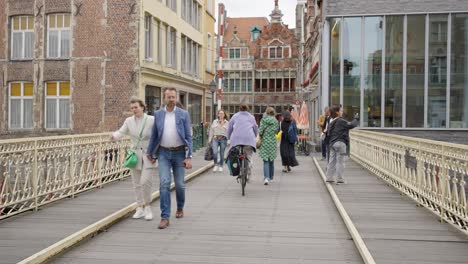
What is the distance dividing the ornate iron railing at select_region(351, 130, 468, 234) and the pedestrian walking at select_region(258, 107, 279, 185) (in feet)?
7.98

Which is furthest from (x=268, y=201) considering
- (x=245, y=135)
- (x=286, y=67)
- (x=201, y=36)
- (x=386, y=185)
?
(x=286, y=67)

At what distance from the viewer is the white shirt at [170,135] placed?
7.34 metres

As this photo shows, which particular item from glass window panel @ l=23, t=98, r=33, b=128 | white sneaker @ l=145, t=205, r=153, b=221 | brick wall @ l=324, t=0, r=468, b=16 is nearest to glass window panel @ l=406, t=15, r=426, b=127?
brick wall @ l=324, t=0, r=468, b=16

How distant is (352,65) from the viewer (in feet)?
77.8

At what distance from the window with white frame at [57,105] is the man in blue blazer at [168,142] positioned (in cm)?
1592

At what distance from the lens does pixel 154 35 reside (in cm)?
2356

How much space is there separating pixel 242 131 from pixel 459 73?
15.3 metres

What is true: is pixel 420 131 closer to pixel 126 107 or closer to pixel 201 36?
pixel 126 107

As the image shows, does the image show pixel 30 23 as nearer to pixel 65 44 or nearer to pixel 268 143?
pixel 65 44

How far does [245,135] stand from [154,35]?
45.8 feet

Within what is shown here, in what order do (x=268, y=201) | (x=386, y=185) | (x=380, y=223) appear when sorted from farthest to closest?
(x=386, y=185) → (x=268, y=201) → (x=380, y=223)

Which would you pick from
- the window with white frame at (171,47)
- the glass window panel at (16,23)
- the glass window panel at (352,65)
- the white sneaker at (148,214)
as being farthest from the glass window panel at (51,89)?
the white sneaker at (148,214)

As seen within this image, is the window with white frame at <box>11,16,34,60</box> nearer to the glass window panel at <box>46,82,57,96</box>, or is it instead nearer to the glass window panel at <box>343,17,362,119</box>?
the glass window panel at <box>46,82,57,96</box>

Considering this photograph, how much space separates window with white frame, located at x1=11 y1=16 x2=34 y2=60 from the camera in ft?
75.4
